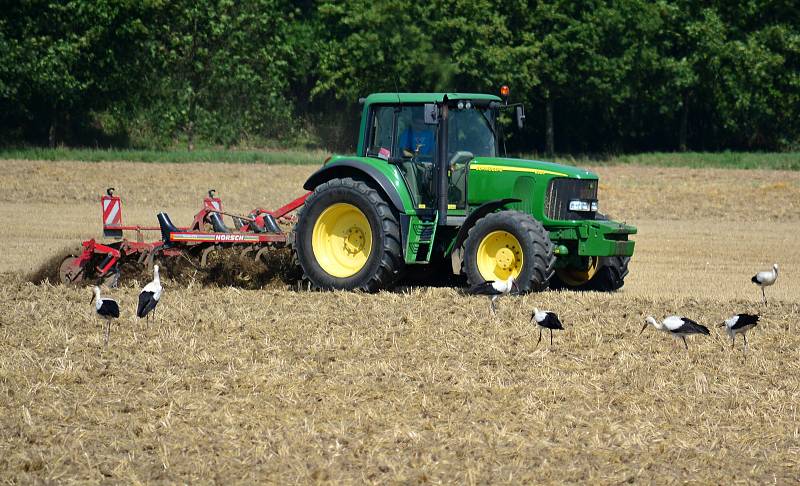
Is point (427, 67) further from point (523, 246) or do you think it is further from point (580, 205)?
point (523, 246)

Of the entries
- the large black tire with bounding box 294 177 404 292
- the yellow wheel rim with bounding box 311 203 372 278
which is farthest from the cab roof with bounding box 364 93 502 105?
the yellow wheel rim with bounding box 311 203 372 278

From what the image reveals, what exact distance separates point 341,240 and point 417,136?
146cm

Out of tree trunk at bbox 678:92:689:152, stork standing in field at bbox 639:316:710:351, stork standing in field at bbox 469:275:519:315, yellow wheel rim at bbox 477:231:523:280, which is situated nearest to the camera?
stork standing in field at bbox 639:316:710:351

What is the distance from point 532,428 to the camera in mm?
8227

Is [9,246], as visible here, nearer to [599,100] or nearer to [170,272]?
[170,272]

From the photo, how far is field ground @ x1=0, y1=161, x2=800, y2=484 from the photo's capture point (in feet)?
24.7

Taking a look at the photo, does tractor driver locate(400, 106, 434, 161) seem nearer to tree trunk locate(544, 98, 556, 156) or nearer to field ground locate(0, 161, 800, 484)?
field ground locate(0, 161, 800, 484)

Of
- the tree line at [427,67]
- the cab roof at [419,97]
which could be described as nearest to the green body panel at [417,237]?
the cab roof at [419,97]

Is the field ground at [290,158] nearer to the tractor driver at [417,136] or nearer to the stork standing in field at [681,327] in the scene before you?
the tractor driver at [417,136]

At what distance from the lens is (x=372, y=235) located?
1334cm

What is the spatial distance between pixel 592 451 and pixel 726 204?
20058 mm

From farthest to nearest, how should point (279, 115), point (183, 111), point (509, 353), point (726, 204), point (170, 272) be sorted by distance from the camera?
1. point (279, 115)
2. point (183, 111)
3. point (726, 204)
4. point (170, 272)
5. point (509, 353)

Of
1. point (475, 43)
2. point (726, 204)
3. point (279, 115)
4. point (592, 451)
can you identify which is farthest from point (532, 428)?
point (279, 115)

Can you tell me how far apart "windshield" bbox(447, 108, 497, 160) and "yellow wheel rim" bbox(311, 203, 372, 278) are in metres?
1.28
